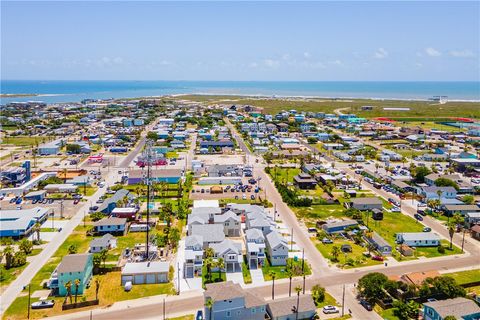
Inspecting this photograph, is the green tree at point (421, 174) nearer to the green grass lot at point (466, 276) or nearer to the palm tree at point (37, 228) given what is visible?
the green grass lot at point (466, 276)

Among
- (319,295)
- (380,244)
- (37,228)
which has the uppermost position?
(37,228)

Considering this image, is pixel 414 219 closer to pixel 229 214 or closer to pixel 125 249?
pixel 229 214

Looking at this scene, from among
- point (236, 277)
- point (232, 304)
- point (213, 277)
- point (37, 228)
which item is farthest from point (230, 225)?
point (37, 228)

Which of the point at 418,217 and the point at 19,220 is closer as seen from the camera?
the point at 19,220

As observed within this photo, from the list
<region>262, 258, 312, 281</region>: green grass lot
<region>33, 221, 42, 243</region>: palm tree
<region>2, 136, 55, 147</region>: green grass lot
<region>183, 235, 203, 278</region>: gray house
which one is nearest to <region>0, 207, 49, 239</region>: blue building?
<region>33, 221, 42, 243</region>: palm tree

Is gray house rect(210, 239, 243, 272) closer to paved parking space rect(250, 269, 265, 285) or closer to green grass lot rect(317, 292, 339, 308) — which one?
paved parking space rect(250, 269, 265, 285)

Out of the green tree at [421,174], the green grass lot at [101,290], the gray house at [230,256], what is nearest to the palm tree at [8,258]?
the green grass lot at [101,290]

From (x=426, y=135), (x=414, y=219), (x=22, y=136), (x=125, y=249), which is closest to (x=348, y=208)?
(x=414, y=219)

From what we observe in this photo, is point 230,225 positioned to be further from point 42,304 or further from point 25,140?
point 25,140

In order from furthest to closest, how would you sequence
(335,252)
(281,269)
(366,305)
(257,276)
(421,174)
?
(421,174) → (335,252) → (281,269) → (257,276) → (366,305)
